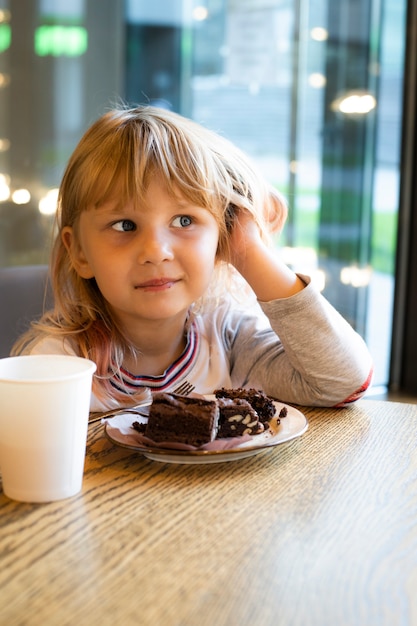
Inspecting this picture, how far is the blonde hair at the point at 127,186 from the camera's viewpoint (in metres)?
1.14

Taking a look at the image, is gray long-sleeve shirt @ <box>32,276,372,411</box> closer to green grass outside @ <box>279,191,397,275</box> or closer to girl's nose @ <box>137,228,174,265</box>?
girl's nose @ <box>137,228,174,265</box>

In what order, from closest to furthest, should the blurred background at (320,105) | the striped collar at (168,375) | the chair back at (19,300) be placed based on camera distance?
the striped collar at (168,375)
the chair back at (19,300)
the blurred background at (320,105)

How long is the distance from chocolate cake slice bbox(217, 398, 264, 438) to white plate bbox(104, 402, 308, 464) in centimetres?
1

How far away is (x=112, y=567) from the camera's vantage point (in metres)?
0.56

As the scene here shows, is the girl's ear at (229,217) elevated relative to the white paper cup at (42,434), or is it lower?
elevated

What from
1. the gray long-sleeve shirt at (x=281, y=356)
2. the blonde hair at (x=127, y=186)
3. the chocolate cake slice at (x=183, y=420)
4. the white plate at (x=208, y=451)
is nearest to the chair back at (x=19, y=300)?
the blonde hair at (x=127, y=186)

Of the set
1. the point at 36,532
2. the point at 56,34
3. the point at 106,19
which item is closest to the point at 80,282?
the point at 36,532

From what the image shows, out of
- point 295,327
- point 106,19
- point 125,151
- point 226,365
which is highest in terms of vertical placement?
point 106,19

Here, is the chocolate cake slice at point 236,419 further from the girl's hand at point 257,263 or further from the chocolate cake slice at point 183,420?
the girl's hand at point 257,263

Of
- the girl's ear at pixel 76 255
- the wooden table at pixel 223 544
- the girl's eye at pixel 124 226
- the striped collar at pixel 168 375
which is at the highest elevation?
the girl's eye at pixel 124 226

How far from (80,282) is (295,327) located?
1.35 ft

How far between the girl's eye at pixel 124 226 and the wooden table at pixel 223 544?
1.32ft

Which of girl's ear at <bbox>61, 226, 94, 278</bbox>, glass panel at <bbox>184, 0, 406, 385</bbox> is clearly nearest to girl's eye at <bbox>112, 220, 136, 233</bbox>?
girl's ear at <bbox>61, 226, 94, 278</bbox>

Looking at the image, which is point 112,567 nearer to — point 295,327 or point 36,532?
point 36,532
